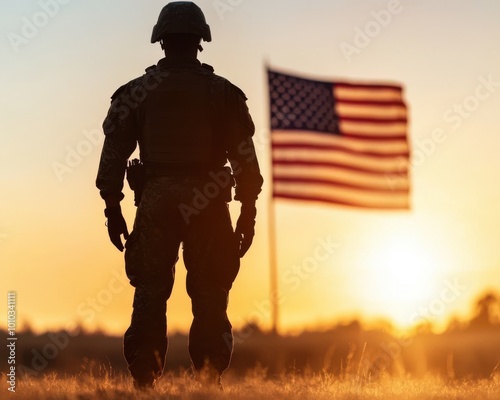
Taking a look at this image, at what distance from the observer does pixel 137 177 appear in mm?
9086

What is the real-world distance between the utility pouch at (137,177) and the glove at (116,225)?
203 millimetres

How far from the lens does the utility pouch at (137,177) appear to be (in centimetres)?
909

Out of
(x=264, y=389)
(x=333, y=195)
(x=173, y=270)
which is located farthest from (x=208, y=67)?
(x=333, y=195)

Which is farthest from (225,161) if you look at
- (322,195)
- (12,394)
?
(322,195)

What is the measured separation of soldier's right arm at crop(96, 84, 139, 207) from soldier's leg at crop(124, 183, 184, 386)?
0.30 metres

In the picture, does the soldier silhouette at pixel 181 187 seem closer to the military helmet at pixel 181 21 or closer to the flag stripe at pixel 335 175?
the military helmet at pixel 181 21

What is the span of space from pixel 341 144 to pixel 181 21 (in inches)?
397

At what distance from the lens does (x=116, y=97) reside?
930cm

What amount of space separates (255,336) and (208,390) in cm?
1545

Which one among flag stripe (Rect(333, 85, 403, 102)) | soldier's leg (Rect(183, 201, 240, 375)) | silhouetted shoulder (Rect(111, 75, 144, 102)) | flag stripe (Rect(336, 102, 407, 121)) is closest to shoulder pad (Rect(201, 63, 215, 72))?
silhouetted shoulder (Rect(111, 75, 144, 102))

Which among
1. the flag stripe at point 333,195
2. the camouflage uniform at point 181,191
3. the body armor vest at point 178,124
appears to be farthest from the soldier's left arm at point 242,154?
the flag stripe at point 333,195

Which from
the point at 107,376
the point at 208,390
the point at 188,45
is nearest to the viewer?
the point at 208,390

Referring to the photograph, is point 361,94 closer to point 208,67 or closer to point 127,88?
point 208,67

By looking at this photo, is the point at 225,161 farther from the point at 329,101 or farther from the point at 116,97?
the point at 329,101
